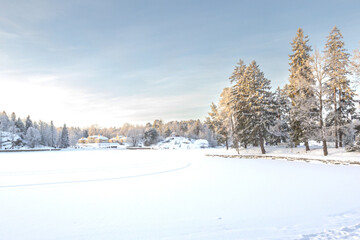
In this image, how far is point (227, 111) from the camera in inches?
1323

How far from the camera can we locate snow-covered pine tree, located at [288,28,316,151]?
2318 centimetres

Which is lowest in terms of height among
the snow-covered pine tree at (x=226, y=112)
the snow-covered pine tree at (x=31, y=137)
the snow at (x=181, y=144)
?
the snow at (x=181, y=144)

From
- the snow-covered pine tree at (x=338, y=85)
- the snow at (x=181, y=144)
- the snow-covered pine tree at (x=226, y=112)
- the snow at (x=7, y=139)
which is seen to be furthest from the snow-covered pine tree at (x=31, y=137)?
the snow-covered pine tree at (x=338, y=85)

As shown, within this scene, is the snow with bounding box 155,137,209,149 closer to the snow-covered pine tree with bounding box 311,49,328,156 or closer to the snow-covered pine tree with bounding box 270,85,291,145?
the snow-covered pine tree with bounding box 270,85,291,145

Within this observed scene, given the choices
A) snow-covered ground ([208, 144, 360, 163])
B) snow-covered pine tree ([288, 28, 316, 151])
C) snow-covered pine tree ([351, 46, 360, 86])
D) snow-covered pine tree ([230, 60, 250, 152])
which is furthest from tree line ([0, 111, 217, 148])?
snow-covered pine tree ([351, 46, 360, 86])

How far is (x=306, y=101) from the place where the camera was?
2261 centimetres

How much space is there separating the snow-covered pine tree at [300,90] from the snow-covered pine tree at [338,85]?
189 cm

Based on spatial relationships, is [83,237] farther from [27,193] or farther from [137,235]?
[27,193]

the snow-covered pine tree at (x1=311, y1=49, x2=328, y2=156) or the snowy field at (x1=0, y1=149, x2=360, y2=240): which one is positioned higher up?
the snow-covered pine tree at (x1=311, y1=49, x2=328, y2=156)

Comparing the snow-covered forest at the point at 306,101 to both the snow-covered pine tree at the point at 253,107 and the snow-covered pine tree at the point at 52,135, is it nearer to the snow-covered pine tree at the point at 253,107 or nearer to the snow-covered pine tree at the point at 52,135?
the snow-covered pine tree at the point at 253,107

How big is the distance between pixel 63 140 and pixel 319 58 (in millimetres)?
84440

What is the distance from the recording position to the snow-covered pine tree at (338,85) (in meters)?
22.3

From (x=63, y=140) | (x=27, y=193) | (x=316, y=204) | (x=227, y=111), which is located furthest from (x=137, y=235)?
(x=63, y=140)

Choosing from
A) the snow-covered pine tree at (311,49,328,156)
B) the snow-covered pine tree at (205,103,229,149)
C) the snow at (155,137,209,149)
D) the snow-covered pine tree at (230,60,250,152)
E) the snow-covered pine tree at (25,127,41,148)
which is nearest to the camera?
the snow-covered pine tree at (311,49,328,156)
